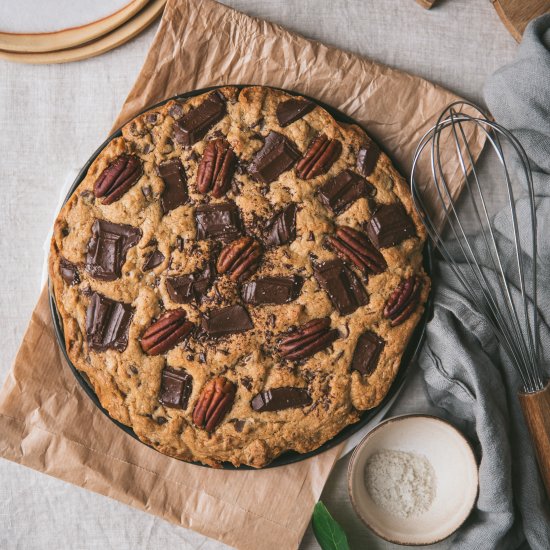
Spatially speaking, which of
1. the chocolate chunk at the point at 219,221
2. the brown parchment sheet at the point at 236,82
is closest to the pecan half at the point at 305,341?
the chocolate chunk at the point at 219,221

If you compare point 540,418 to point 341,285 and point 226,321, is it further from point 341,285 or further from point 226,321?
point 226,321

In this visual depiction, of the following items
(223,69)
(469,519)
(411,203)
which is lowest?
(469,519)

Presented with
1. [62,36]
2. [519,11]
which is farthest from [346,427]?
[62,36]

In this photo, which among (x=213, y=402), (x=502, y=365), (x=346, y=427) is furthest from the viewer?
(x=502, y=365)

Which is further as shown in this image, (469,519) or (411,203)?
(469,519)

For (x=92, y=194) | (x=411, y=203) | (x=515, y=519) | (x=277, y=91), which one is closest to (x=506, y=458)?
(x=515, y=519)

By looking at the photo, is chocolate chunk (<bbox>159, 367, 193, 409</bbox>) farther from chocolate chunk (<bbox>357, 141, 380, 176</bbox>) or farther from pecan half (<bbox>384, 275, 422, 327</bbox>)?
chocolate chunk (<bbox>357, 141, 380, 176</bbox>)

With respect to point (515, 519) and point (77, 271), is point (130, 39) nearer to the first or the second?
point (77, 271)

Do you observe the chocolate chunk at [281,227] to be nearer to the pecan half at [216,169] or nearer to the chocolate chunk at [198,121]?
the pecan half at [216,169]
